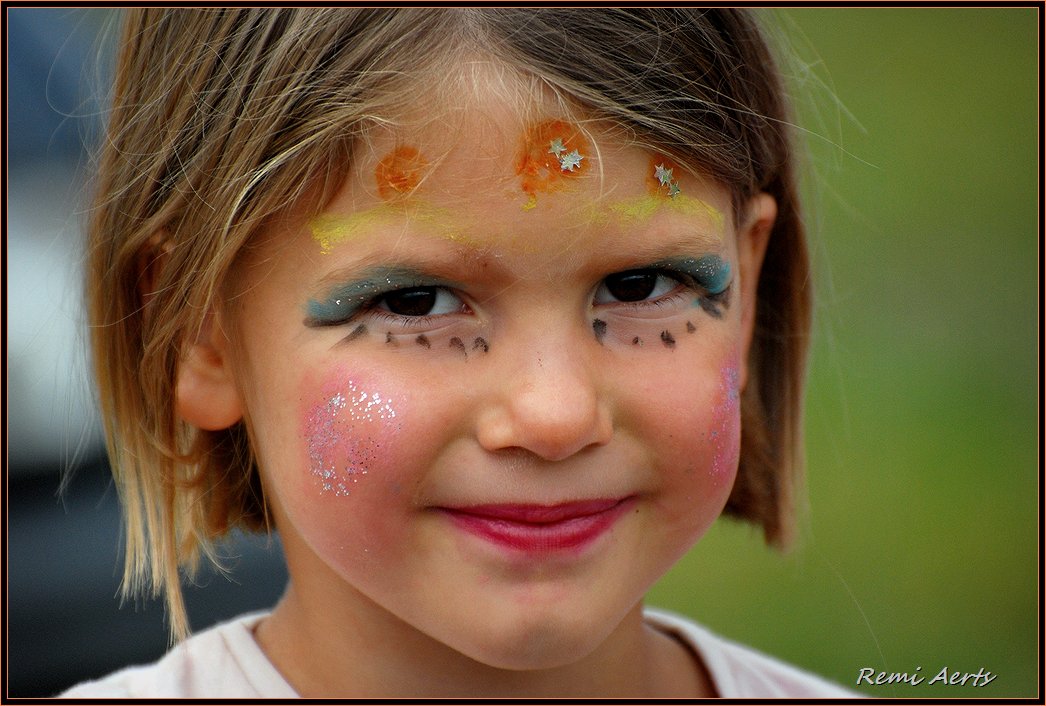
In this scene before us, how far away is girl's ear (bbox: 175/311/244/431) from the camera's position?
170cm

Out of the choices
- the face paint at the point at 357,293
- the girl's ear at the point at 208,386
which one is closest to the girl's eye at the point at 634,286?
the face paint at the point at 357,293

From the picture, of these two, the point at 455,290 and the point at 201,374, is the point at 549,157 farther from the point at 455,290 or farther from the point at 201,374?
the point at 201,374

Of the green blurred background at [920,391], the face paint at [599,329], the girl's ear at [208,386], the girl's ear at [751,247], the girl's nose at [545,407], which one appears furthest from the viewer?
the green blurred background at [920,391]

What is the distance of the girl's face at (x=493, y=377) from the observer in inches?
56.9

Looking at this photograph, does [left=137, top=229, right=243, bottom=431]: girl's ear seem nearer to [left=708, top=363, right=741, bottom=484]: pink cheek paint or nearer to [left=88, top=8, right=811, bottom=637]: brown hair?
[left=88, top=8, right=811, bottom=637]: brown hair

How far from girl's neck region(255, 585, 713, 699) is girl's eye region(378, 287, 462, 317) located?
0.53m

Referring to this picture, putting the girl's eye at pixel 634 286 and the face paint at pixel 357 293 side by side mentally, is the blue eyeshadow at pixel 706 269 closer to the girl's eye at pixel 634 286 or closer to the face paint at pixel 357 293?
the girl's eye at pixel 634 286

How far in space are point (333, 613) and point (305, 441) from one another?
1.29 ft

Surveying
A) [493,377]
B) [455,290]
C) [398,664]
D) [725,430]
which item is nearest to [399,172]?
[455,290]

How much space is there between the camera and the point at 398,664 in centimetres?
175

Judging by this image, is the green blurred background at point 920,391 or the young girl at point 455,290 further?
the green blurred background at point 920,391

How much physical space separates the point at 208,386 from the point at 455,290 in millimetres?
497

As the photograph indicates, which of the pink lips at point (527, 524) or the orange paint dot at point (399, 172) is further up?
the orange paint dot at point (399, 172)

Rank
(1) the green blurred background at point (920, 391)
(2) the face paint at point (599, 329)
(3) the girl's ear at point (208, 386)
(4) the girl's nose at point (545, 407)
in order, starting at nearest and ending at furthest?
1. (4) the girl's nose at point (545, 407)
2. (2) the face paint at point (599, 329)
3. (3) the girl's ear at point (208, 386)
4. (1) the green blurred background at point (920, 391)
